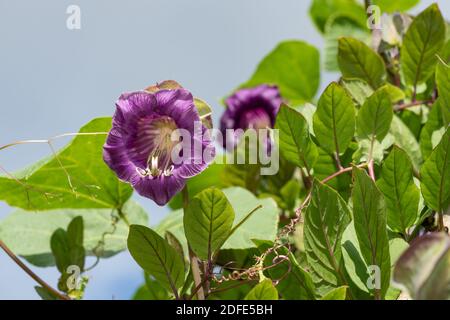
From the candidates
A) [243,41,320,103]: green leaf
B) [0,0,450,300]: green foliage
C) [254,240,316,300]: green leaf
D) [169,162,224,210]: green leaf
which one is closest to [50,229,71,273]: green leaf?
[0,0,450,300]: green foliage

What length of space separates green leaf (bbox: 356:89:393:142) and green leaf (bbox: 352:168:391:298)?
0.68ft

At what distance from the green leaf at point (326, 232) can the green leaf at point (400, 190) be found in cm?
9

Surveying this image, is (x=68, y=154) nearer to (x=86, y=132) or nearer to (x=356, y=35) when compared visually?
(x=86, y=132)

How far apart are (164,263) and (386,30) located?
26.8 inches

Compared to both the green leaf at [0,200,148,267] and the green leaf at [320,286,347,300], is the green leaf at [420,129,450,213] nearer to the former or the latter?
the green leaf at [320,286,347,300]

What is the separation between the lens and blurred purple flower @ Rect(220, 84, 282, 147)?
171 centimetres

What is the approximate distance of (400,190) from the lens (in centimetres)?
85

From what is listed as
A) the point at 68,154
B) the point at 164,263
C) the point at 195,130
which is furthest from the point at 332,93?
the point at 68,154

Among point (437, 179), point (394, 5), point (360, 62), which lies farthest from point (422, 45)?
point (394, 5)

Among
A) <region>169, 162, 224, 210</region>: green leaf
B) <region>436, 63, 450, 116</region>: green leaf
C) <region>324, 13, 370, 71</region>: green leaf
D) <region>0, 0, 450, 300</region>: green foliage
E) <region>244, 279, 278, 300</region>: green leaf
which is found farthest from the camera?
<region>324, 13, 370, 71</region>: green leaf

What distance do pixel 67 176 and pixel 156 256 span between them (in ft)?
0.90

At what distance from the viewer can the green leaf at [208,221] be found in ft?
2.65

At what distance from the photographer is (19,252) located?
1289mm
